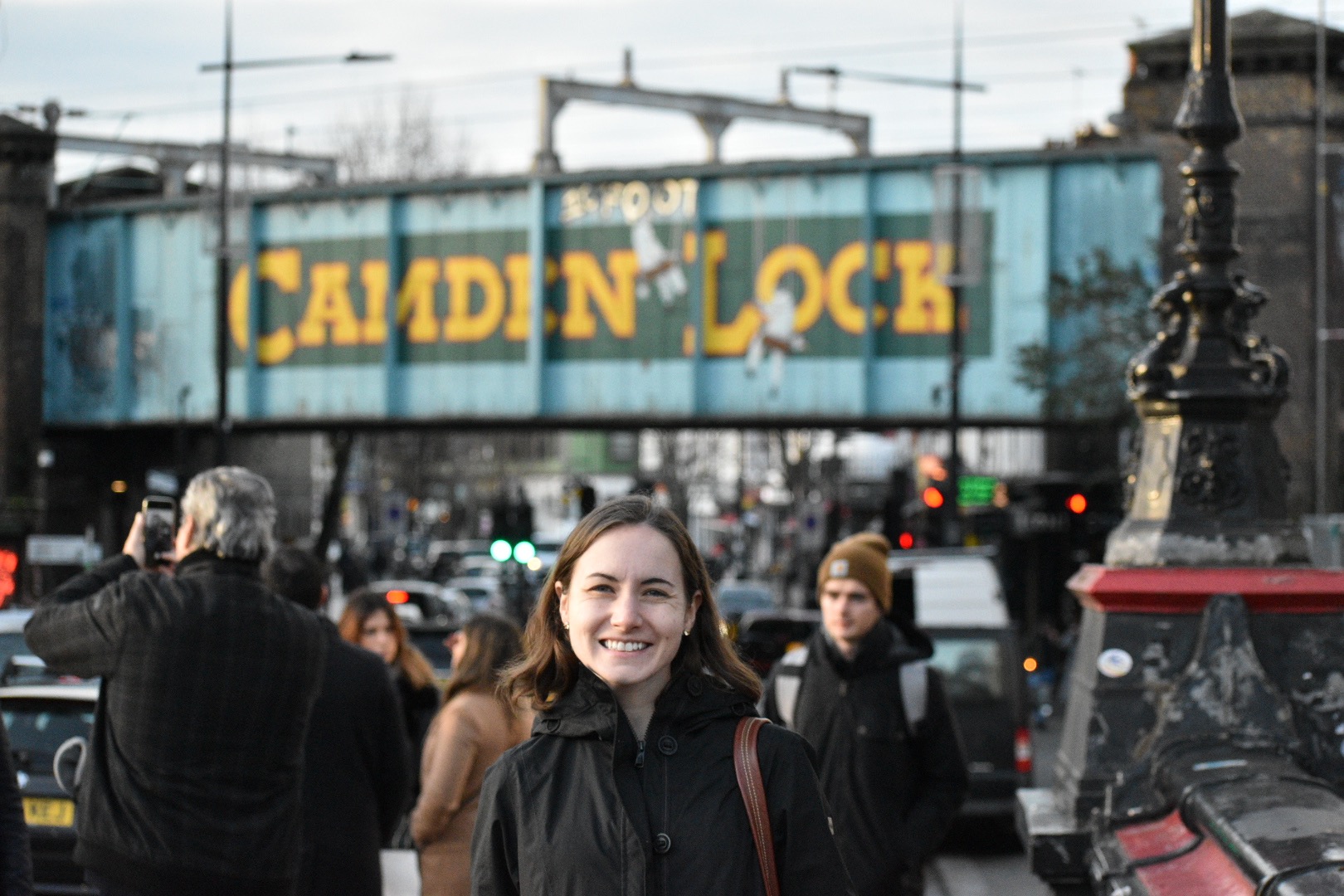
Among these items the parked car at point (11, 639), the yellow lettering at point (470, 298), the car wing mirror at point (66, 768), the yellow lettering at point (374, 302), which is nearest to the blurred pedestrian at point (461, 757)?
the car wing mirror at point (66, 768)

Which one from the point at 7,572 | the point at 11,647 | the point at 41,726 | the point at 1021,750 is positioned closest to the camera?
the point at 41,726

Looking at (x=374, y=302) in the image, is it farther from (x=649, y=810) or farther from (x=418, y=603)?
(x=649, y=810)

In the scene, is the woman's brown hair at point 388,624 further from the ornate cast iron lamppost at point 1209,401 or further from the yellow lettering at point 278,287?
the yellow lettering at point 278,287

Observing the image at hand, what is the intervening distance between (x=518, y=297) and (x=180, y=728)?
26.3 metres

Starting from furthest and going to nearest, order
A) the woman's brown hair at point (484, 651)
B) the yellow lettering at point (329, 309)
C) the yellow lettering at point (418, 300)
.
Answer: the yellow lettering at point (329, 309) < the yellow lettering at point (418, 300) < the woman's brown hair at point (484, 651)

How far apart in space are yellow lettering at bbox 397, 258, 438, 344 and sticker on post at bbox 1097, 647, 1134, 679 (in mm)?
25716

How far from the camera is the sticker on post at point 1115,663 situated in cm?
655

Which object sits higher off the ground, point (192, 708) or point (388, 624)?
point (192, 708)

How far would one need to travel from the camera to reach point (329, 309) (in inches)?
1272

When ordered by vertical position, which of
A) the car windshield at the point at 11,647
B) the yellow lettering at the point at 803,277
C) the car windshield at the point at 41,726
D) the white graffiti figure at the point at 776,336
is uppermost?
the yellow lettering at the point at 803,277

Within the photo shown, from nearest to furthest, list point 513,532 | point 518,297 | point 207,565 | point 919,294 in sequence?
point 207,565 → point 513,532 → point 919,294 → point 518,297

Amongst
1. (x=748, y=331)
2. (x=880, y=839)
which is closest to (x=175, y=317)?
(x=748, y=331)

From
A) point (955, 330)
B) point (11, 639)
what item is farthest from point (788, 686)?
point (955, 330)

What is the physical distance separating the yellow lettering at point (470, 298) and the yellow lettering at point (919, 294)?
640cm
